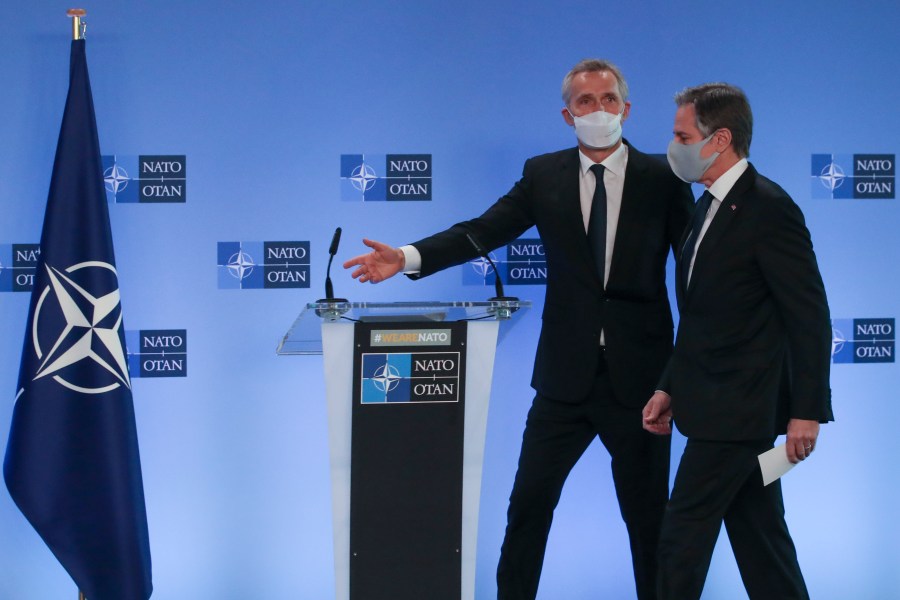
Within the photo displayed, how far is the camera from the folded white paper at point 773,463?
2268mm

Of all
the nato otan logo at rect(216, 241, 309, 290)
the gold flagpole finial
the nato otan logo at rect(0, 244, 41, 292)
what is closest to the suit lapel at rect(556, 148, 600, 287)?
the nato otan logo at rect(216, 241, 309, 290)

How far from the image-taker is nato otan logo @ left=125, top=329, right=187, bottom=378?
10.9ft

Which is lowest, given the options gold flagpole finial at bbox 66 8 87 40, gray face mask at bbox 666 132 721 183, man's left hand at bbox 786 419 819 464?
man's left hand at bbox 786 419 819 464

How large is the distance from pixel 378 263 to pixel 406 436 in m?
0.54

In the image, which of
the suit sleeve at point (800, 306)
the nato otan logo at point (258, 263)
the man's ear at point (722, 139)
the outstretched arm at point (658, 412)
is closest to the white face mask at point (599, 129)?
the man's ear at point (722, 139)

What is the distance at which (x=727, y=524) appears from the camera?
2.43 metres

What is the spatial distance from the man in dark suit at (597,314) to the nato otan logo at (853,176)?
998 mm

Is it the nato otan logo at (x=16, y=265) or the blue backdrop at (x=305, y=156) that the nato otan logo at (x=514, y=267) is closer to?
the blue backdrop at (x=305, y=156)

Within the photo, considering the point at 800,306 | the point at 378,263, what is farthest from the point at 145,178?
the point at 800,306

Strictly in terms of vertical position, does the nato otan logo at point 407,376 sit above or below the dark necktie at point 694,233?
below

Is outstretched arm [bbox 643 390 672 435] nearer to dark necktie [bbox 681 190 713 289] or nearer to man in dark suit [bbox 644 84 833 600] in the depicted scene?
man in dark suit [bbox 644 84 833 600]

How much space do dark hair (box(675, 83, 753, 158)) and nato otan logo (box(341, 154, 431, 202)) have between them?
1.20 meters

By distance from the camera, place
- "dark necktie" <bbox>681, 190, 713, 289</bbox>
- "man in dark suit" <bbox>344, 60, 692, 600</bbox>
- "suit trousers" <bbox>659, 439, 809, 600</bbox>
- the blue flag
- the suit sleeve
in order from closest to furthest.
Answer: the suit sleeve, "suit trousers" <bbox>659, 439, 809, 600</bbox>, "dark necktie" <bbox>681, 190, 713, 289</bbox>, "man in dark suit" <bbox>344, 60, 692, 600</bbox>, the blue flag

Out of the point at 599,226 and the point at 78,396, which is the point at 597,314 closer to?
the point at 599,226
